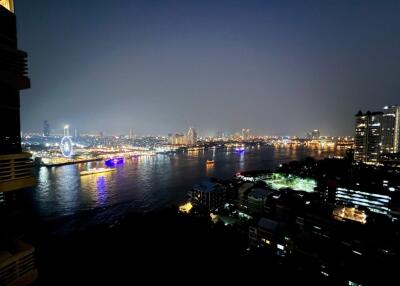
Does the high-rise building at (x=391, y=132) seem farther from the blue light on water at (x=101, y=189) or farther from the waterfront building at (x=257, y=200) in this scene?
the blue light on water at (x=101, y=189)

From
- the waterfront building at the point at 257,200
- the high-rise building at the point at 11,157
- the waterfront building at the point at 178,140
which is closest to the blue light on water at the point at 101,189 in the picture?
the waterfront building at the point at 257,200

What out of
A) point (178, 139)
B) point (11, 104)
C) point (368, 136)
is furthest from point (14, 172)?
point (178, 139)

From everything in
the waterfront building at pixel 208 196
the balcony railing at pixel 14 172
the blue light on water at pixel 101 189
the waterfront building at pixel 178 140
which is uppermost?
the balcony railing at pixel 14 172

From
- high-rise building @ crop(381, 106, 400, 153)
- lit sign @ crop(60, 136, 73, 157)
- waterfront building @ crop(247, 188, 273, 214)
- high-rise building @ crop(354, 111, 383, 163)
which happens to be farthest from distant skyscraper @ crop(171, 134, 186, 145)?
waterfront building @ crop(247, 188, 273, 214)

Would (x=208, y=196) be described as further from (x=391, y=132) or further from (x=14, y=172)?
(x=391, y=132)

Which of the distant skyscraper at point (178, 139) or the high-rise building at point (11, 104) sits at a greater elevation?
the high-rise building at point (11, 104)

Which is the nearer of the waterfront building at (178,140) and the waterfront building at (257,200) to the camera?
the waterfront building at (257,200)

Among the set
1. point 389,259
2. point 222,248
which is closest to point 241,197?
point 222,248

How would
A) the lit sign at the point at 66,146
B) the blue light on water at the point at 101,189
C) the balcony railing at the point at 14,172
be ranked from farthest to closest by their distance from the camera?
the lit sign at the point at 66,146, the blue light on water at the point at 101,189, the balcony railing at the point at 14,172
